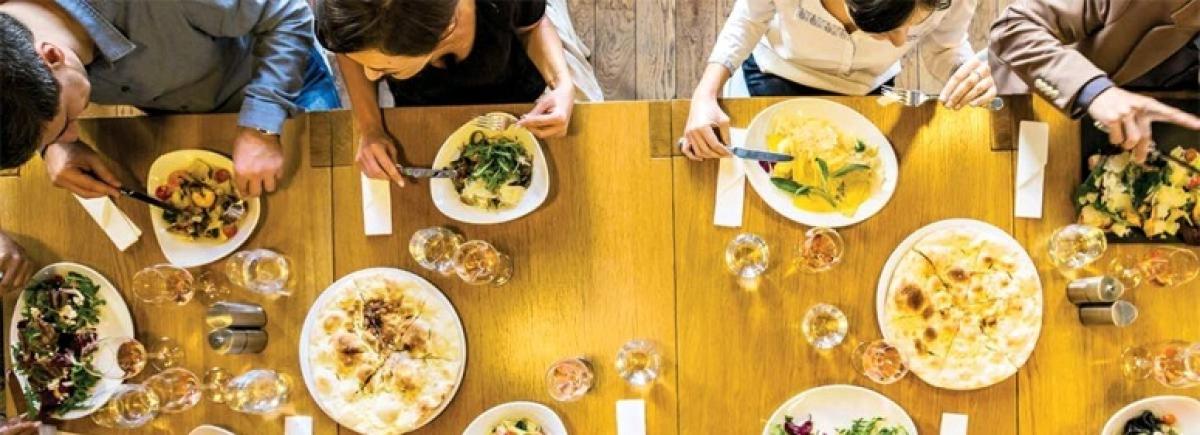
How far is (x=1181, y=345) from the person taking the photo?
1.81m

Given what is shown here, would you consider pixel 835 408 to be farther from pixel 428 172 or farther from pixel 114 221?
pixel 114 221

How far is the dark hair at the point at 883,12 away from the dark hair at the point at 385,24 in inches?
31.0

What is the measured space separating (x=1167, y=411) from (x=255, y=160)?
89.0 inches

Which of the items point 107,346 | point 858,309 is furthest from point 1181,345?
point 107,346

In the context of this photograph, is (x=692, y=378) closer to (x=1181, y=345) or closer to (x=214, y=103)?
(x=1181, y=345)

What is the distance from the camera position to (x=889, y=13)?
4.98ft

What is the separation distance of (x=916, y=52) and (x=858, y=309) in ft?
4.44

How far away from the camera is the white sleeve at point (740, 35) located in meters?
1.96

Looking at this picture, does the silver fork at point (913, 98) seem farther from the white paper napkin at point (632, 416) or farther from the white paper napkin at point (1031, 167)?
the white paper napkin at point (632, 416)

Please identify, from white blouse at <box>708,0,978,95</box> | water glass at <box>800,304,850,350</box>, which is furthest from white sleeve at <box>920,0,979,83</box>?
water glass at <box>800,304,850,350</box>

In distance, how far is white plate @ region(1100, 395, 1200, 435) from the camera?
1.83m

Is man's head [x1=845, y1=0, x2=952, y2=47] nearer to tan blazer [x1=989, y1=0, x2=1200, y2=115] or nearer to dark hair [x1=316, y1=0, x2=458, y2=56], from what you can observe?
tan blazer [x1=989, y1=0, x2=1200, y2=115]

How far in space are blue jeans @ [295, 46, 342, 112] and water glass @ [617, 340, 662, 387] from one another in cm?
102

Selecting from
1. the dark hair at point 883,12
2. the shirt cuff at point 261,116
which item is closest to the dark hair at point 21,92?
the shirt cuff at point 261,116
